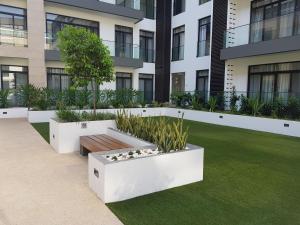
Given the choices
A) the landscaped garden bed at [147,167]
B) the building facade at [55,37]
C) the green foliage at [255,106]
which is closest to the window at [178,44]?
the building facade at [55,37]

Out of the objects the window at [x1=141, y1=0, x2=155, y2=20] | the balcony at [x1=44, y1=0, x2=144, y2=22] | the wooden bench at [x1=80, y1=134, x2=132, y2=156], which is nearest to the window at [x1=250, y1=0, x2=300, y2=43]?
the balcony at [x1=44, y1=0, x2=144, y2=22]

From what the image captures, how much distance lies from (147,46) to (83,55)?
13.2 metres

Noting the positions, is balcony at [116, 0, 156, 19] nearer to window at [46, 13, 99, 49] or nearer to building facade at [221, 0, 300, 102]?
window at [46, 13, 99, 49]

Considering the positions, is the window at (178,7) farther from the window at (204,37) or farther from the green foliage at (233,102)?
the green foliage at (233,102)

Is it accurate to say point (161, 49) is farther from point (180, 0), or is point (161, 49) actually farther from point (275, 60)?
point (275, 60)

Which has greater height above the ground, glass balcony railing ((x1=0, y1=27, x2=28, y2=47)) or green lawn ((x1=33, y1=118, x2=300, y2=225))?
glass balcony railing ((x1=0, y1=27, x2=28, y2=47))

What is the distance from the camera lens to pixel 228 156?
21.0 feet

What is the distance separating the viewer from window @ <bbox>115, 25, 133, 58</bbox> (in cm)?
1789

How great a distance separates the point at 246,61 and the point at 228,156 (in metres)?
9.59

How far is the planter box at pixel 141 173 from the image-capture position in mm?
3713

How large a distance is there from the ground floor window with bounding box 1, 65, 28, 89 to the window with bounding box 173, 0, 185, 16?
11799 mm

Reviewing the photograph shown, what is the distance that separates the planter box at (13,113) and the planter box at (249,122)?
364 inches

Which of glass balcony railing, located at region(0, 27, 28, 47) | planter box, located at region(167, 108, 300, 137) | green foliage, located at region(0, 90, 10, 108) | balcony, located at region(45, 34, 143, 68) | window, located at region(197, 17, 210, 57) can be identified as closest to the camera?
planter box, located at region(167, 108, 300, 137)

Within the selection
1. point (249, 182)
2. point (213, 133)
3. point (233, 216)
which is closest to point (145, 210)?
point (233, 216)
